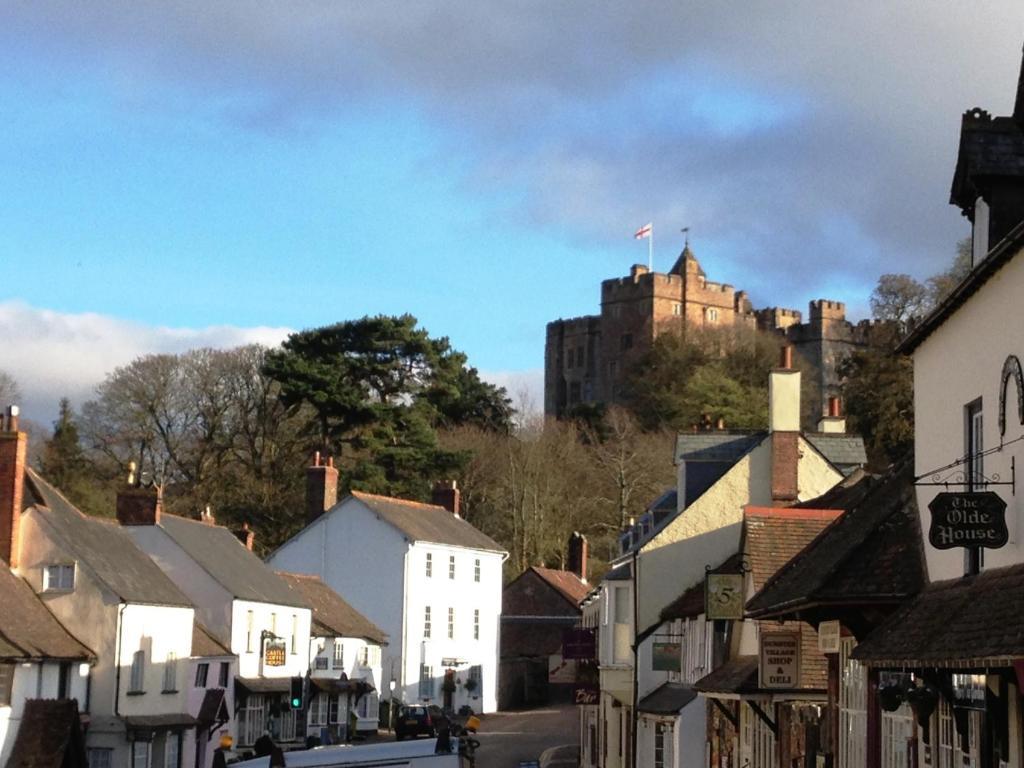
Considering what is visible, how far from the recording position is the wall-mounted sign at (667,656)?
3425 cm

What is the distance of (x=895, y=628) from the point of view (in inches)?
629

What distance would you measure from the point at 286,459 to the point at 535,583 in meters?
13.4

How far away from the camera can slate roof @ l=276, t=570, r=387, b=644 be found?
59344 mm

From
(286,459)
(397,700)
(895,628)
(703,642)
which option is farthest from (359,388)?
(895,628)

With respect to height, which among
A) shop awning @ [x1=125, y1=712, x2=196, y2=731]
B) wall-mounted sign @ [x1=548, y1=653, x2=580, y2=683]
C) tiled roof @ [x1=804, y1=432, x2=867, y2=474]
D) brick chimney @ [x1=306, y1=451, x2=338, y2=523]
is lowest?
shop awning @ [x1=125, y1=712, x2=196, y2=731]

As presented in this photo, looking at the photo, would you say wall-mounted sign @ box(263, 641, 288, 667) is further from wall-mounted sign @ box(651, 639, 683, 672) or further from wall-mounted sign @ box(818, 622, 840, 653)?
wall-mounted sign @ box(818, 622, 840, 653)

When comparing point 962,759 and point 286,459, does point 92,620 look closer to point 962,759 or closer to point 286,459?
point 962,759

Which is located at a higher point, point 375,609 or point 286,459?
point 286,459

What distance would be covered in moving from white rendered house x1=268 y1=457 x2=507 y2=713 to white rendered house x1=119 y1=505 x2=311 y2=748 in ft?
Answer: 34.7

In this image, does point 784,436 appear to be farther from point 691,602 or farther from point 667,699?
point 667,699

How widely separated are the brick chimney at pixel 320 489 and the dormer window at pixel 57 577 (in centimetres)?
2633

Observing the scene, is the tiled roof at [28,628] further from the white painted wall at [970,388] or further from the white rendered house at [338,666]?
the white painted wall at [970,388]

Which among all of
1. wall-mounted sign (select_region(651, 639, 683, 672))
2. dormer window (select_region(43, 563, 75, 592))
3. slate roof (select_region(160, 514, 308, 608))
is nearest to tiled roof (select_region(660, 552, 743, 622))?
wall-mounted sign (select_region(651, 639, 683, 672))

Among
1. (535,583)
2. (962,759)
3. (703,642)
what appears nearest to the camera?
(962,759)
